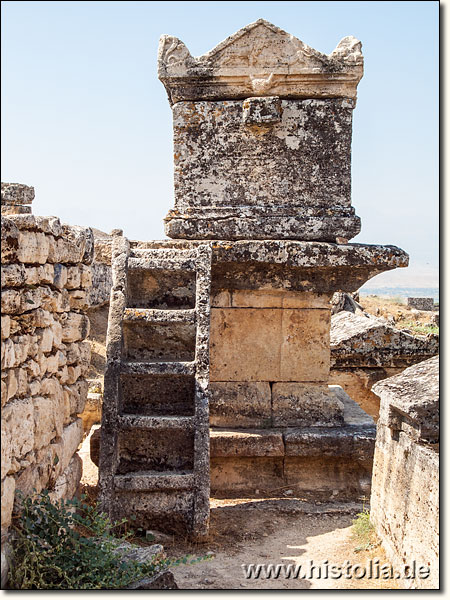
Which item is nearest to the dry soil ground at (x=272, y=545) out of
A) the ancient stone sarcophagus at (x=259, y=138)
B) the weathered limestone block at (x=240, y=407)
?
the weathered limestone block at (x=240, y=407)

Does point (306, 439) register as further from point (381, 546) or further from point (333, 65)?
point (333, 65)

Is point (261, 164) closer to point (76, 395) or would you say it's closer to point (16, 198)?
point (76, 395)

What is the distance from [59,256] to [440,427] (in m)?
2.44

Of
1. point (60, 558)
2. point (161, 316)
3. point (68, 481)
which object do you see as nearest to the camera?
point (60, 558)

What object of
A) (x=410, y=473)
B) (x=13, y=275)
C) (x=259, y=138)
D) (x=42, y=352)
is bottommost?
(x=410, y=473)

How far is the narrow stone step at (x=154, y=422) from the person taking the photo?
15.1ft

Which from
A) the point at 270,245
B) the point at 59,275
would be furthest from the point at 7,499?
the point at 270,245

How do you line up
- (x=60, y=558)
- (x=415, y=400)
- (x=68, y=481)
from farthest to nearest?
1. (x=68, y=481)
2. (x=415, y=400)
3. (x=60, y=558)

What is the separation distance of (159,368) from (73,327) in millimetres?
664

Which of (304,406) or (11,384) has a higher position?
(11,384)

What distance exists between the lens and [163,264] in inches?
203

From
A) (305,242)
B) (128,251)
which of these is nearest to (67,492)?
(128,251)

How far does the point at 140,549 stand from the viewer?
385cm

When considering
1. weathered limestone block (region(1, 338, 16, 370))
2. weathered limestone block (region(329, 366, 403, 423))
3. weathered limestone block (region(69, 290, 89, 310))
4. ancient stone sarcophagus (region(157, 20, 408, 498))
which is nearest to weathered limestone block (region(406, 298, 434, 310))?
weathered limestone block (region(329, 366, 403, 423))
